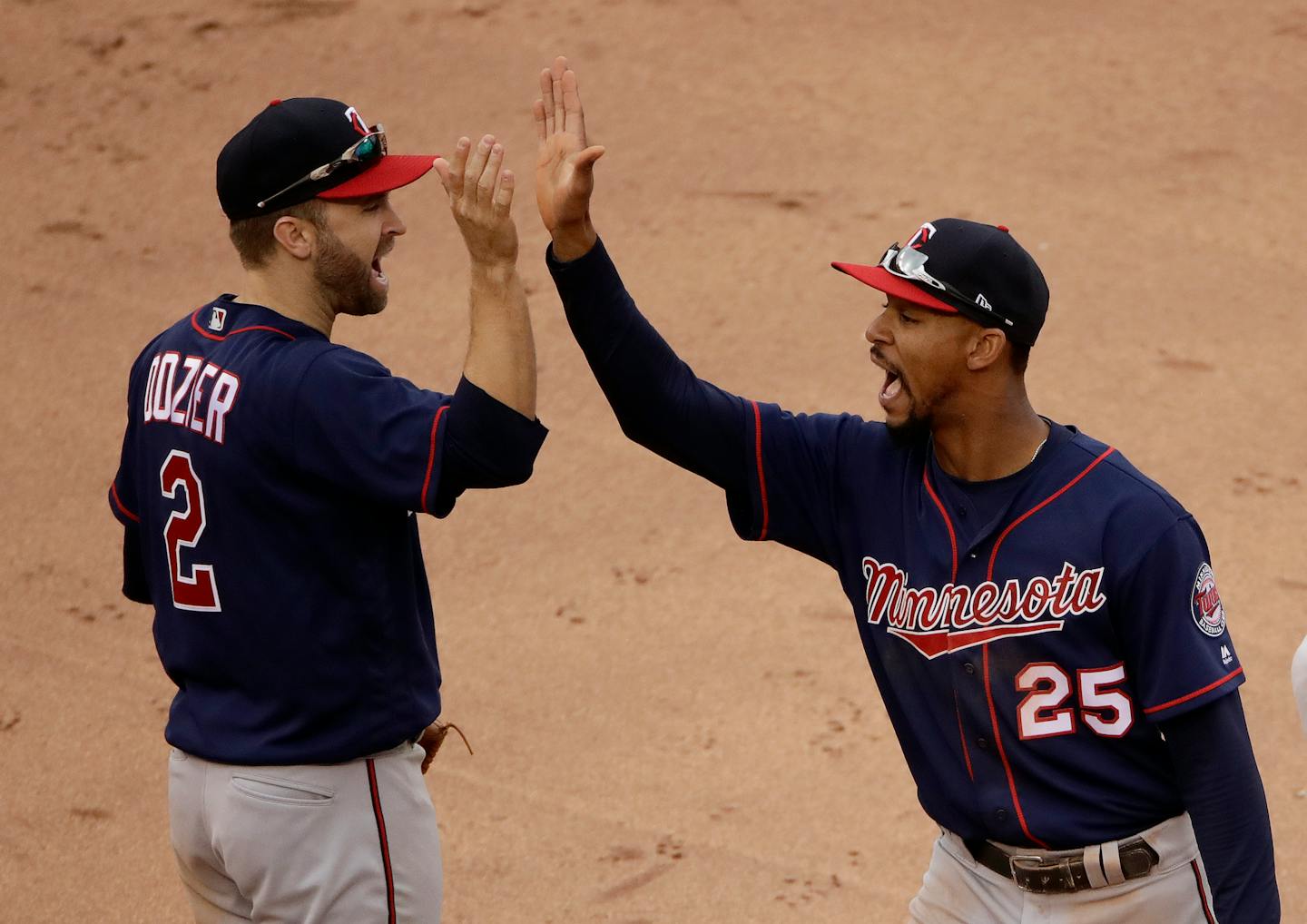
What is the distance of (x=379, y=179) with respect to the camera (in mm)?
2744

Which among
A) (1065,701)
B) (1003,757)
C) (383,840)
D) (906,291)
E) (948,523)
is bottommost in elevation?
(383,840)

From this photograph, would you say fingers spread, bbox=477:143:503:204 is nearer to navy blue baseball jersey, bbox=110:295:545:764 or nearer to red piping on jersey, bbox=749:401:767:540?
navy blue baseball jersey, bbox=110:295:545:764

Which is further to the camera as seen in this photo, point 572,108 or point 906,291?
point 572,108

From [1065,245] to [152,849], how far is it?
535cm

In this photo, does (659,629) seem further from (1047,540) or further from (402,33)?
(402,33)

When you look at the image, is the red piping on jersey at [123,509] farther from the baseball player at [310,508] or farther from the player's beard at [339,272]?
the player's beard at [339,272]

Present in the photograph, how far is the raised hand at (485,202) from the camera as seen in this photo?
257 cm

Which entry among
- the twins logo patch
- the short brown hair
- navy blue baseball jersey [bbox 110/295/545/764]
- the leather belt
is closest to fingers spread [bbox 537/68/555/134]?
the short brown hair

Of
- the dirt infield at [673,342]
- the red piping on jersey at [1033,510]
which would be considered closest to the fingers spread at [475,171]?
the red piping on jersey at [1033,510]

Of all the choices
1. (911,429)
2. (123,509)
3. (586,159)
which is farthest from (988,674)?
(123,509)

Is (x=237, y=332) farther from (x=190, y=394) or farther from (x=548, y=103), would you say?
(x=548, y=103)

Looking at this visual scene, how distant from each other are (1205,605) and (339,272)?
1.44m

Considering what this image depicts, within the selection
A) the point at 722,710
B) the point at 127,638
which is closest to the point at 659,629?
the point at 722,710

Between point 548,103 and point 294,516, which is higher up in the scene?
point 548,103
